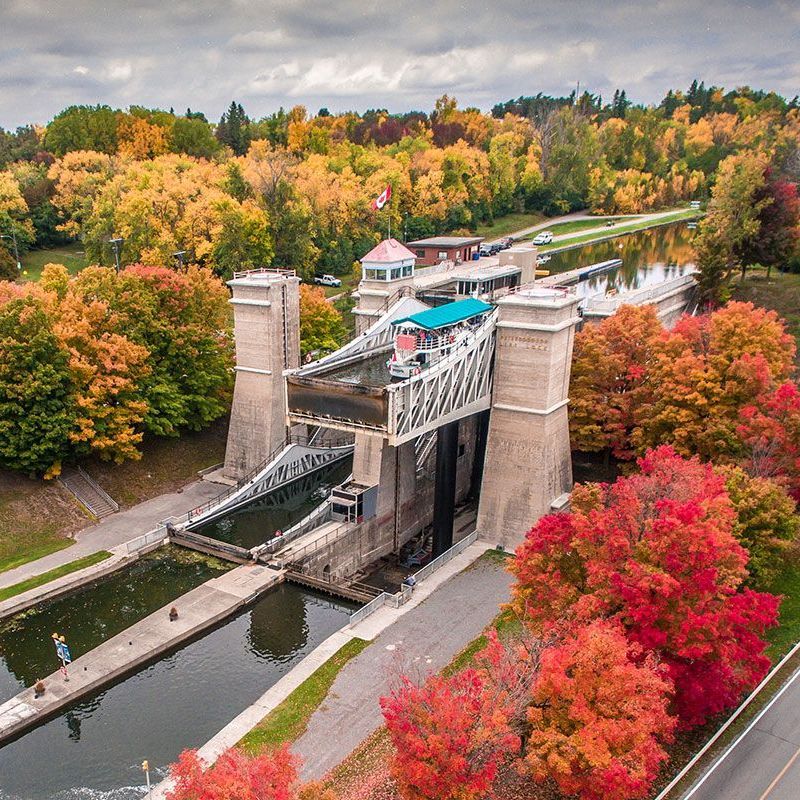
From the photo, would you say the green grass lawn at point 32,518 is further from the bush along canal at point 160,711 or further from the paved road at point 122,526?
the bush along canal at point 160,711

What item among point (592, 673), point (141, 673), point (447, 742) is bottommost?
point (141, 673)

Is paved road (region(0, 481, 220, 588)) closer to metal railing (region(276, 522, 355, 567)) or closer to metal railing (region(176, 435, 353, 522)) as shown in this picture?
metal railing (region(176, 435, 353, 522))

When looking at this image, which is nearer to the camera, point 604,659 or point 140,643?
point 604,659

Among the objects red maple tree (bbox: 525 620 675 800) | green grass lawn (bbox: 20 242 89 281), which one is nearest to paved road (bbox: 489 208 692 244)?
green grass lawn (bbox: 20 242 89 281)

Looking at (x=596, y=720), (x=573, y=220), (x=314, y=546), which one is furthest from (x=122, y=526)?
(x=573, y=220)

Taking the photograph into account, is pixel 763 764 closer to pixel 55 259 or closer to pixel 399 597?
pixel 399 597
